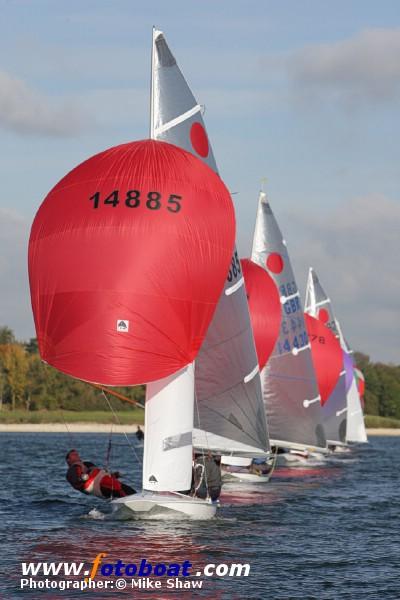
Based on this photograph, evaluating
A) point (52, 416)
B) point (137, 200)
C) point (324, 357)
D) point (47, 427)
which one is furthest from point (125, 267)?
point (52, 416)

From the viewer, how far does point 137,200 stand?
29.0 metres

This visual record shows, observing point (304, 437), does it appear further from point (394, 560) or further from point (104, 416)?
point (104, 416)

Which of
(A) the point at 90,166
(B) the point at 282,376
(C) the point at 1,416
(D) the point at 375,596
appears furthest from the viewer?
(C) the point at 1,416

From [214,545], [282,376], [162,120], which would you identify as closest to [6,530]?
[214,545]

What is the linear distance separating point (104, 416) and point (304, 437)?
74.7m

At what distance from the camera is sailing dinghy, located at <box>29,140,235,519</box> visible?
92.1 ft

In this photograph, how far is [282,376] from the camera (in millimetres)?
54031

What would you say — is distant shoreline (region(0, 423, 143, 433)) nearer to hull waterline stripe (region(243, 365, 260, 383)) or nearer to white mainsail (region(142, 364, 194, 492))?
hull waterline stripe (region(243, 365, 260, 383))

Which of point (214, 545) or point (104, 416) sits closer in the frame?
point (214, 545)

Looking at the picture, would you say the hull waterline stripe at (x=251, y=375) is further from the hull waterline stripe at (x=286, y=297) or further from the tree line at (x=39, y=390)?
the tree line at (x=39, y=390)

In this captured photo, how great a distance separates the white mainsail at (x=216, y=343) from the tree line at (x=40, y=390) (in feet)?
297

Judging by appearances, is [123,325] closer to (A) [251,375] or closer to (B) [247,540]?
(B) [247,540]

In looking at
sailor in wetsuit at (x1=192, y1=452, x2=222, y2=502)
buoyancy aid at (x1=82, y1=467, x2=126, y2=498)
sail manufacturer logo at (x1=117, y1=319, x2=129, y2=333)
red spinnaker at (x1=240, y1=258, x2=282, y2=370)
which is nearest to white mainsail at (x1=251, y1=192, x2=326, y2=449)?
red spinnaker at (x1=240, y1=258, x2=282, y2=370)

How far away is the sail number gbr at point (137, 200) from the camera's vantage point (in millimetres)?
28875
